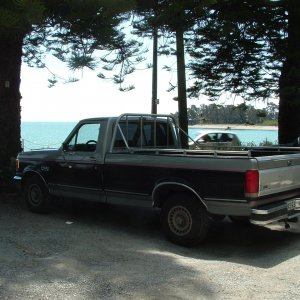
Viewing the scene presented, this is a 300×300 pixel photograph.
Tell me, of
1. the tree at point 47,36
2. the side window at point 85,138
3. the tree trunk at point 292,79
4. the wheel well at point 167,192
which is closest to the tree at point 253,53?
the tree trunk at point 292,79

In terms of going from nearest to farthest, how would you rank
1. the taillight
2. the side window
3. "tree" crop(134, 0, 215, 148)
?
the taillight → the side window → "tree" crop(134, 0, 215, 148)

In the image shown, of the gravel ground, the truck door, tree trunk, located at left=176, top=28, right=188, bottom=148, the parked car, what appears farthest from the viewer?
the parked car

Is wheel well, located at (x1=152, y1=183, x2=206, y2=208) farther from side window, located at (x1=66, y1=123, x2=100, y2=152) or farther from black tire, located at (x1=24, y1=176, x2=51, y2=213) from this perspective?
black tire, located at (x1=24, y1=176, x2=51, y2=213)

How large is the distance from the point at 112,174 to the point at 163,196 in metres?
1.01

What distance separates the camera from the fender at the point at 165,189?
676 centimetres

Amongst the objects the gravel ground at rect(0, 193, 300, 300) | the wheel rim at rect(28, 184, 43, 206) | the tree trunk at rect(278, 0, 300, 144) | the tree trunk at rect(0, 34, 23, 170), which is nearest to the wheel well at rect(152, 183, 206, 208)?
the gravel ground at rect(0, 193, 300, 300)

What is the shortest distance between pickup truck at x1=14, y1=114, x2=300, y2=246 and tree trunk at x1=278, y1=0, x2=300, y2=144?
573 cm

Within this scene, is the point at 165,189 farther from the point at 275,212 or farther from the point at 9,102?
the point at 9,102

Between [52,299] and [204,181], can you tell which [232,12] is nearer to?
[204,181]

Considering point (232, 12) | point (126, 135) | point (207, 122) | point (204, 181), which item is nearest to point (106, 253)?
point (204, 181)

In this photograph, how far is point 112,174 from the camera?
25.6ft

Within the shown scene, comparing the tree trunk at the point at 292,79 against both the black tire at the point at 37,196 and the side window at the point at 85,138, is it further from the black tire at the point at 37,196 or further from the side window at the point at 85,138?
the black tire at the point at 37,196

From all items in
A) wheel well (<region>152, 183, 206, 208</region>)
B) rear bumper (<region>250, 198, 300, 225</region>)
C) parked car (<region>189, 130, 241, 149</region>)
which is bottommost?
rear bumper (<region>250, 198, 300, 225</region>)

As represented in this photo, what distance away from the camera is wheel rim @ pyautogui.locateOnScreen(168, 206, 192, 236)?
6.89m
